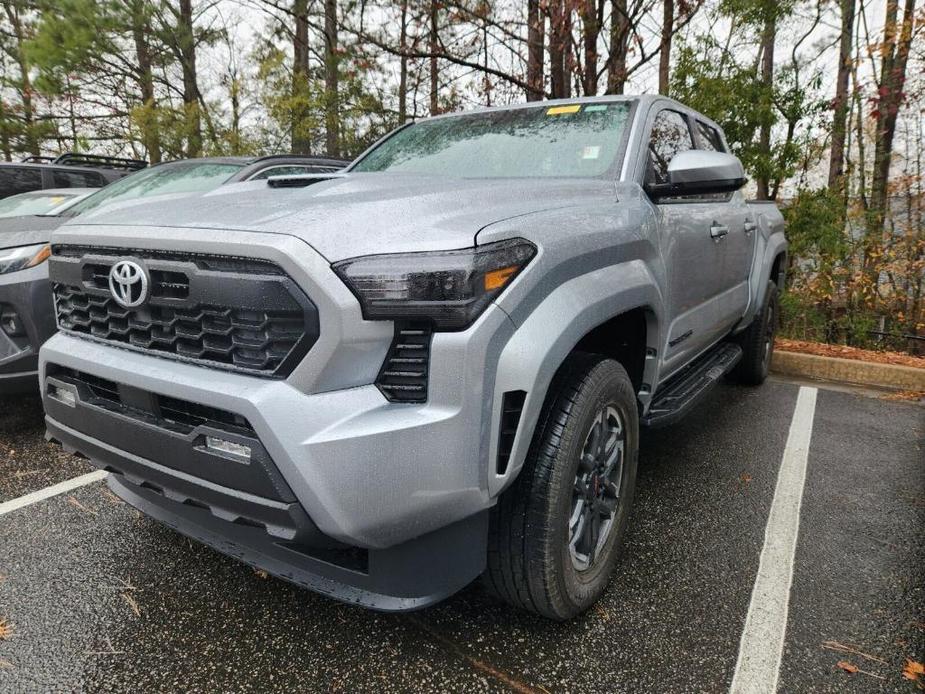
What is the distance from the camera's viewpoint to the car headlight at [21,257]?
3207 mm

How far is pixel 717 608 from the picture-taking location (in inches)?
82.6

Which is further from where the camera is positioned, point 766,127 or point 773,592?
point 766,127

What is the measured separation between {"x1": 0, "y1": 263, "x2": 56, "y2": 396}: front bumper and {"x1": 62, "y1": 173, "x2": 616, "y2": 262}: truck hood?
4.69ft

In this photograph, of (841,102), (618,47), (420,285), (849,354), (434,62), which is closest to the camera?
(420,285)

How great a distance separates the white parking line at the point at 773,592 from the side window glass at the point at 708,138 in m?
1.90

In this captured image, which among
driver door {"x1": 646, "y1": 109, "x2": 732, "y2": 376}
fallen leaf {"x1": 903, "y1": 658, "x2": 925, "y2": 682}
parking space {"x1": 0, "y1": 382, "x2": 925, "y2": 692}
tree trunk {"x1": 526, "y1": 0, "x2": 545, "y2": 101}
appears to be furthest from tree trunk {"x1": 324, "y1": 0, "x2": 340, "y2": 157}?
fallen leaf {"x1": 903, "y1": 658, "x2": 925, "y2": 682}

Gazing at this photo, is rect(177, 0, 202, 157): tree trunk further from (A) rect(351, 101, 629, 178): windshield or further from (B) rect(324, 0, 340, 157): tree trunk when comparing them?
(A) rect(351, 101, 629, 178): windshield

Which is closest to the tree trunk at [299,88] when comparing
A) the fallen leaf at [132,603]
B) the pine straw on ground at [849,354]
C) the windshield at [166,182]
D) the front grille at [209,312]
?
the windshield at [166,182]

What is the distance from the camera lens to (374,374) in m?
1.50

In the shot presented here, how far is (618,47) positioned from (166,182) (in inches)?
191

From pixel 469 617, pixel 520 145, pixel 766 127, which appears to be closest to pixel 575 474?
pixel 469 617

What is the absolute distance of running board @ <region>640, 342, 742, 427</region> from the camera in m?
2.61

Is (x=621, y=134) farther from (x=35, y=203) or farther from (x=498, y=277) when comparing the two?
(x=35, y=203)

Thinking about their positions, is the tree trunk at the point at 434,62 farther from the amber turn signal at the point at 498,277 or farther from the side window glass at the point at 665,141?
the amber turn signal at the point at 498,277
